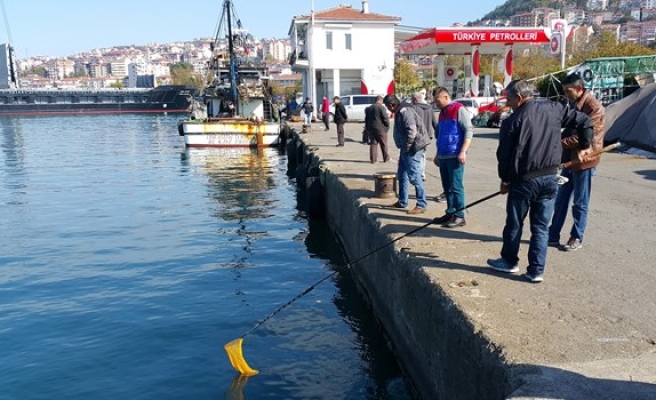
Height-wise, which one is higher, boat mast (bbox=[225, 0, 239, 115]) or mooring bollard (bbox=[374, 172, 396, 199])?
boat mast (bbox=[225, 0, 239, 115])

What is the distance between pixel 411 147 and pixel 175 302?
4.27 metres

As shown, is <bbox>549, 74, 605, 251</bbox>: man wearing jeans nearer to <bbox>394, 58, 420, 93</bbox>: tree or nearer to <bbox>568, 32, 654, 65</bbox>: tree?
<bbox>568, 32, 654, 65</bbox>: tree

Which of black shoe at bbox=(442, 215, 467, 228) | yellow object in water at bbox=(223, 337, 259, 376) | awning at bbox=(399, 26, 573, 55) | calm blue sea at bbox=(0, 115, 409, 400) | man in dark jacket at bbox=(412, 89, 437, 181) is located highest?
awning at bbox=(399, 26, 573, 55)

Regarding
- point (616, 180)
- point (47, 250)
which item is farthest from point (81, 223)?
point (616, 180)

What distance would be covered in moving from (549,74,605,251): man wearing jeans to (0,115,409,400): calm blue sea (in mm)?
2498

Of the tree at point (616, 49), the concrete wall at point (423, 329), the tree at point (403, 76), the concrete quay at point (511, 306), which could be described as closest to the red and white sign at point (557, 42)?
the tree at point (616, 49)

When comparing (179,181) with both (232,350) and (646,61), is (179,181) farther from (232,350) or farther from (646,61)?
(646,61)

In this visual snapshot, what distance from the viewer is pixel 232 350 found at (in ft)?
21.5

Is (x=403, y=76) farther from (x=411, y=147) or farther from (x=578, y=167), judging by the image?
(x=578, y=167)

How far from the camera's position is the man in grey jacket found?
838 cm

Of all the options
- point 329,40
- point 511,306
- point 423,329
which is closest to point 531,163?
point 511,306

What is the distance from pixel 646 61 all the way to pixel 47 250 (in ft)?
66.4

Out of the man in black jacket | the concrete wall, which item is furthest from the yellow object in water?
the man in black jacket

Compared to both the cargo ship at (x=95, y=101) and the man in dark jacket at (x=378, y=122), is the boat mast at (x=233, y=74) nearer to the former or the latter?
the man in dark jacket at (x=378, y=122)
